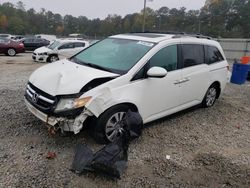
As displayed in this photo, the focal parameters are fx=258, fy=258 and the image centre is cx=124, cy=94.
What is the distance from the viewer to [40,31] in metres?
79.8

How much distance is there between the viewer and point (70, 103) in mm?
3518

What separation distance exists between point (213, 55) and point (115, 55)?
260cm

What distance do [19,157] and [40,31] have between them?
82721 millimetres

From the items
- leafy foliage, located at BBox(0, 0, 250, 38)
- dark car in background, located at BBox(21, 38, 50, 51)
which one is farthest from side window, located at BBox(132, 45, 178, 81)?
leafy foliage, located at BBox(0, 0, 250, 38)

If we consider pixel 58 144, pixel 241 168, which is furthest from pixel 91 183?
pixel 241 168

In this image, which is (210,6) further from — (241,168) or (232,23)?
(241,168)

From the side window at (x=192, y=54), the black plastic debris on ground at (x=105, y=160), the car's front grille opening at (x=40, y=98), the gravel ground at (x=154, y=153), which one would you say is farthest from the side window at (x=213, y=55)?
the car's front grille opening at (x=40, y=98)

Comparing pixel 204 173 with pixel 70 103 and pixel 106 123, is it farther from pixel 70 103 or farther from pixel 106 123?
pixel 70 103

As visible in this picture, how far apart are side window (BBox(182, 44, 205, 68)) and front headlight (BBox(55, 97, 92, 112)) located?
89.3 inches

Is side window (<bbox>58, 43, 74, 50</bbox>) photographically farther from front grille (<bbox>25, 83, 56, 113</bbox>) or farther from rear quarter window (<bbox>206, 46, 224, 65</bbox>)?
front grille (<bbox>25, 83, 56, 113</bbox>)

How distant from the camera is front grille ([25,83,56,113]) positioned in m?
3.55

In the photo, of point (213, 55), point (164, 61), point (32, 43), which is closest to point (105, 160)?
point (164, 61)

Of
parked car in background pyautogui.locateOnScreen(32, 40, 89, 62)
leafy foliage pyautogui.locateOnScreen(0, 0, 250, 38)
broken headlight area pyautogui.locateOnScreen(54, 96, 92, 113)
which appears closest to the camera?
broken headlight area pyautogui.locateOnScreen(54, 96, 92, 113)

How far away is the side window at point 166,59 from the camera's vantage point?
433 cm
